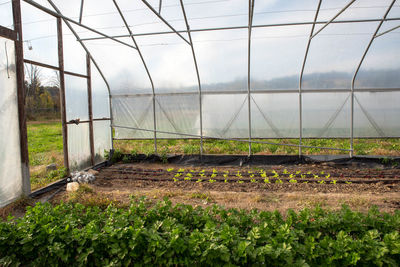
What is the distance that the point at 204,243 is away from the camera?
2.81 meters

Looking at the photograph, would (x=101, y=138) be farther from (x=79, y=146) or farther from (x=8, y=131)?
(x=8, y=131)

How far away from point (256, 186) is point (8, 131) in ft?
18.8

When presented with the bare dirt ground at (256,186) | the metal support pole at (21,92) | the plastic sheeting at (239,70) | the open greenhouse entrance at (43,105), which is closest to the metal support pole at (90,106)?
the plastic sheeting at (239,70)

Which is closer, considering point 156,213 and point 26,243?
point 26,243

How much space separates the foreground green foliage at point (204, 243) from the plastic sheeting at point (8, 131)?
265cm

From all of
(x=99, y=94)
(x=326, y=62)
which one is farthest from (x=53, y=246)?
(x=326, y=62)

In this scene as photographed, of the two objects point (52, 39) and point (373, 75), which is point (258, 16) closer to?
point (373, 75)

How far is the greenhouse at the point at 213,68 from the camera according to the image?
7168 millimetres

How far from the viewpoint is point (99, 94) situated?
9.52 m

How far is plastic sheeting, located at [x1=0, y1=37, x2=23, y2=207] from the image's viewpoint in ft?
17.7

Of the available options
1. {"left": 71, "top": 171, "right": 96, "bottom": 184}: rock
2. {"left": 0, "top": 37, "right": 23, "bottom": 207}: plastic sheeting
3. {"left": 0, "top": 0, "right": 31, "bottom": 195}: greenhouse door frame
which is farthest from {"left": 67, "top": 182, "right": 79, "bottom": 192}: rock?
{"left": 0, "top": 37, "right": 23, "bottom": 207}: plastic sheeting

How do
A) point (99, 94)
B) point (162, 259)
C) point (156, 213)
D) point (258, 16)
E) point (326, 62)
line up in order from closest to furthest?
1. point (162, 259)
2. point (156, 213)
3. point (258, 16)
4. point (326, 62)
5. point (99, 94)

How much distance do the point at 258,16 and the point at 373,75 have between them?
427 centimetres

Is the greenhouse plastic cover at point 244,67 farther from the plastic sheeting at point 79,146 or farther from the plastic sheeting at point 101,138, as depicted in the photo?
the plastic sheeting at point 101,138
